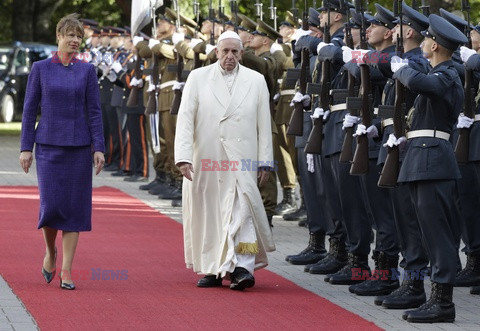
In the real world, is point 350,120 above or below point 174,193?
above

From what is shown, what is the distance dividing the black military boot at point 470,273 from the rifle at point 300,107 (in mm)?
2013

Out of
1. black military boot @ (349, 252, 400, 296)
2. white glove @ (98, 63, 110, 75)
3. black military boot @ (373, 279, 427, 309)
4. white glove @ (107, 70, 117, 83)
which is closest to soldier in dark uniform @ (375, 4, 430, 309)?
black military boot @ (373, 279, 427, 309)

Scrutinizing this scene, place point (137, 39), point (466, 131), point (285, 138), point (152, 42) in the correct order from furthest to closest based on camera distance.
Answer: point (137, 39)
point (152, 42)
point (285, 138)
point (466, 131)

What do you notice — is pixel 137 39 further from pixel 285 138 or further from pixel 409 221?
pixel 409 221

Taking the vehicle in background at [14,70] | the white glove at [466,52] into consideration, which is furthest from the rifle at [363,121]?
the vehicle in background at [14,70]

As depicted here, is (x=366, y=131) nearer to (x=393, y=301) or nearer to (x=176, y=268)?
(x=393, y=301)

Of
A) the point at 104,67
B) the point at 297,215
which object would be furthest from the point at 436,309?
the point at 104,67

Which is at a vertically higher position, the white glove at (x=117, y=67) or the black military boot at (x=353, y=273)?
the white glove at (x=117, y=67)

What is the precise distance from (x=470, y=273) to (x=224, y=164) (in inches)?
84.9

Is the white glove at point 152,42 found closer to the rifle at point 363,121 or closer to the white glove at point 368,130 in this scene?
the rifle at point 363,121

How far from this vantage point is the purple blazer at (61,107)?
984 centimetres

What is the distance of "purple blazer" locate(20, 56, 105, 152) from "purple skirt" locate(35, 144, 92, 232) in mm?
83

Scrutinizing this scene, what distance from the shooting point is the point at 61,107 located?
9.85 m

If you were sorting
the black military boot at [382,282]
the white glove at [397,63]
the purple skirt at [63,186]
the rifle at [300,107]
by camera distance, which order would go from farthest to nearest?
the rifle at [300,107]
the black military boot at [382,282]
the purple skirt at [63,186]
the white glove at [397,63]
